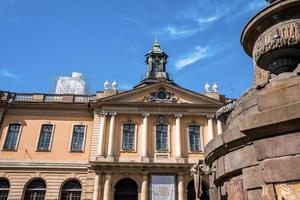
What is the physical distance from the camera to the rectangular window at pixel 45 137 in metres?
24.2

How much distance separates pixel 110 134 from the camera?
78.3 ft

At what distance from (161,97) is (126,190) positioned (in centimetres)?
845

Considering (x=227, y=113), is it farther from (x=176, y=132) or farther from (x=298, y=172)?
(x=176, y=132)

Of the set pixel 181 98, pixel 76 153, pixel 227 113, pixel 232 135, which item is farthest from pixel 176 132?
pixel 232 135

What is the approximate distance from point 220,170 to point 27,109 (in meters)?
23.1

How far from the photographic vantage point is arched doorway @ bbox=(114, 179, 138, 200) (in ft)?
73.0

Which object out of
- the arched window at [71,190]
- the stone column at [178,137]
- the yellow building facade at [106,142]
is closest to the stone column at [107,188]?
the yellow building facade at [106,142]

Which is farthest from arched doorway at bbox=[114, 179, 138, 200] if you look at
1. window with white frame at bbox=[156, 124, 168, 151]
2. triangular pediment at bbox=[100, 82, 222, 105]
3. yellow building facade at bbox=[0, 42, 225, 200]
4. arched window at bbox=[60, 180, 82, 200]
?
triangular pediment at bbox=[100, 82, 222, 105]

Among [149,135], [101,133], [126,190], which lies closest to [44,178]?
[101,133]

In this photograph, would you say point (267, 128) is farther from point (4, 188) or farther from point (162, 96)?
point (4, 188)

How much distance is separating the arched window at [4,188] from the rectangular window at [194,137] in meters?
14.9

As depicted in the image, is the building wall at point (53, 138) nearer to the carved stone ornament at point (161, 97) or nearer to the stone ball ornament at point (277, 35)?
the carved stone ornament at point (161, 97)

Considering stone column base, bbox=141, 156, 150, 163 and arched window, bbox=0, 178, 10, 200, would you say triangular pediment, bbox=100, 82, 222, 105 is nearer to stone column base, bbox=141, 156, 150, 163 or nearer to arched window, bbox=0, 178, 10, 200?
stone column base, bbox=141, 156, 150, 163

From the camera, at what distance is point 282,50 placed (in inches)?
212
